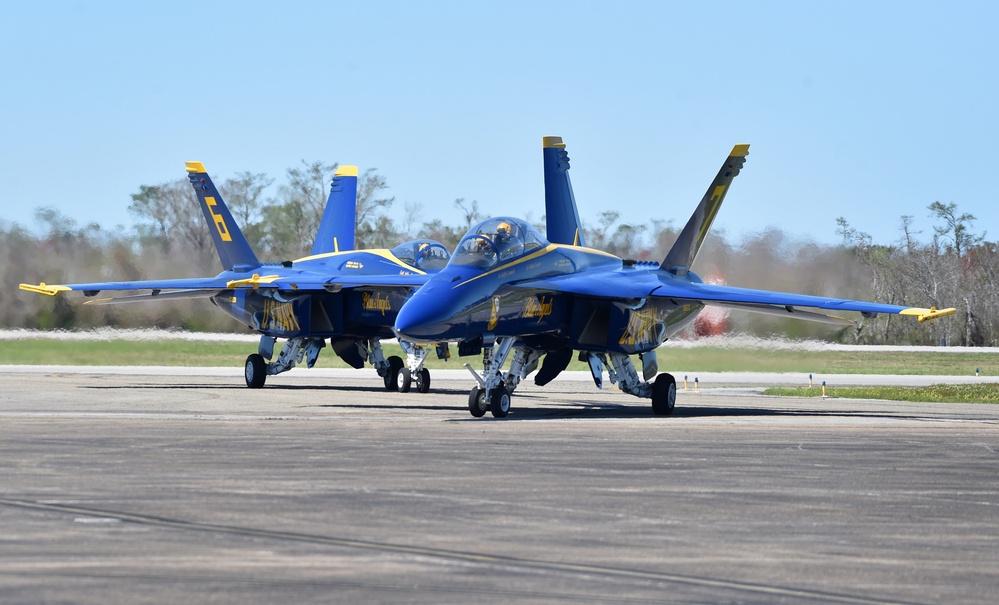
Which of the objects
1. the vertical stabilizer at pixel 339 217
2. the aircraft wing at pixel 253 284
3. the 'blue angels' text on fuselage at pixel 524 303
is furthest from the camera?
the vertical stabilizer at pixel 339 217

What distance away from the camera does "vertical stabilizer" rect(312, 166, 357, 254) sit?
113ft

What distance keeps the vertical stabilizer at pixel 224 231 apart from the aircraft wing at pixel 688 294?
464 inches

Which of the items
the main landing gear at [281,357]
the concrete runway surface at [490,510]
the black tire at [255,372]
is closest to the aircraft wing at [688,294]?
the concrete runway surface at [490,510]

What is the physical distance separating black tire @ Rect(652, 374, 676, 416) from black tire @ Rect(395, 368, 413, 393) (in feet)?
27.5

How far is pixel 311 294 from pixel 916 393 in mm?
14096

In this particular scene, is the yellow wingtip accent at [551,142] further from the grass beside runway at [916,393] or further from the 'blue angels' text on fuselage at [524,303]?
the grass beside runway at [916,393]

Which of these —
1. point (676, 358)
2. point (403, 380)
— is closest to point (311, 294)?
point (403, 380)

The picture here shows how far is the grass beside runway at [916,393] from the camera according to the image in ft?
96.5

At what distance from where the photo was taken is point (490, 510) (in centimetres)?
1029

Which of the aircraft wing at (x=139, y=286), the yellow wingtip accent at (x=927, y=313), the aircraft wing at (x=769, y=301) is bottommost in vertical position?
the yellow wingtip accent at (x=927, y=313)

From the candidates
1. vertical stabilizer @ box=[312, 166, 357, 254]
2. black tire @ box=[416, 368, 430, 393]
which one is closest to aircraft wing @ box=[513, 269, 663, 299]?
black tire @ box=[416, 368, 430, 393]

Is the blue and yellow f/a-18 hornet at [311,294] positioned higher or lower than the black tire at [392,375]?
higher

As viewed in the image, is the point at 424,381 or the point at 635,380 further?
the point at 424,381

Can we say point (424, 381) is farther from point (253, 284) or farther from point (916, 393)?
point (916, 393)
